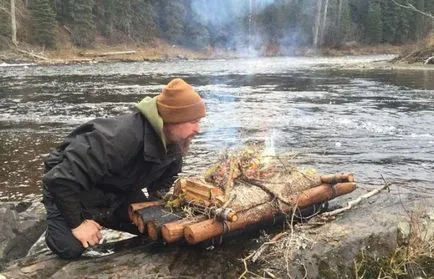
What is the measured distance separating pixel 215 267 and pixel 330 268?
2.73ft

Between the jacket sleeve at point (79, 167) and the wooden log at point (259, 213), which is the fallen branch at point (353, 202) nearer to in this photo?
the wooden log at point (259, 213)

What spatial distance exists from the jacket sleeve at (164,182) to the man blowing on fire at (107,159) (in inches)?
13.5

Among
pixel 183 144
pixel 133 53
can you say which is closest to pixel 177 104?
pixel 183 144

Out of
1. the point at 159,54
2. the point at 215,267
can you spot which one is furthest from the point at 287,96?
the point at 159,54

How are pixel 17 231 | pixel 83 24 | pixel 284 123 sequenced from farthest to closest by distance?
pixel 83 24
pixel 284 123
pixel 17 231

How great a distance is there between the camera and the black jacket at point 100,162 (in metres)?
3.42

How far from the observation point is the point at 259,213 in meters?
4.01

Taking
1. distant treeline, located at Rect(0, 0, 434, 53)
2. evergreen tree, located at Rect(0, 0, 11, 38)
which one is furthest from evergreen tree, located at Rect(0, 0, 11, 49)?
distant treeline, located at Rect(0, 0, 434, 53)

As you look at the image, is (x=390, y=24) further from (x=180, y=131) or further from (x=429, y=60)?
(x=180, y=131)

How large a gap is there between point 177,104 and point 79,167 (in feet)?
2.60

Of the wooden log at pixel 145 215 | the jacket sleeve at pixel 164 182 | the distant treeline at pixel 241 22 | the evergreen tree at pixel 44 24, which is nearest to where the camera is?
the wooden log at pixel 145 215

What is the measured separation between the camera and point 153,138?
3643 millimetres

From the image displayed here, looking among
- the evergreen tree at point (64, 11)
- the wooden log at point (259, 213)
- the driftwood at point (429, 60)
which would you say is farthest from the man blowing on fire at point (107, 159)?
the evergreen tree at point (64, 11)

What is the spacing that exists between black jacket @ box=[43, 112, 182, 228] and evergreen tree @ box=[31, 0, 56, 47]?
43.1 meters
